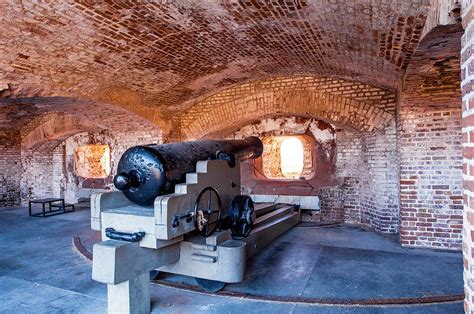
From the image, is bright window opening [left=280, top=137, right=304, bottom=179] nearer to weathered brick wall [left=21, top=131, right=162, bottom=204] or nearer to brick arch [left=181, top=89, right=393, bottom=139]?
brick arch [left=181, top=89, right=393, bottom=139]

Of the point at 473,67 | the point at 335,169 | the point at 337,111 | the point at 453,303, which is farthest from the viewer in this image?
the point at 335,169

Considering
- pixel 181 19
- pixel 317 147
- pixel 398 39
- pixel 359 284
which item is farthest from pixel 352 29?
pixel 317 147

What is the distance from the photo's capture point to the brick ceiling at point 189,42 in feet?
10.8

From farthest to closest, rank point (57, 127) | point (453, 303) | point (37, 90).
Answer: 1. point (57, 127)
2. point (37, 90)
3. point (453, 303)

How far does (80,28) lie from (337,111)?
425cm

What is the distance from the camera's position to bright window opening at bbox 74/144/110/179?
10211 millimetres

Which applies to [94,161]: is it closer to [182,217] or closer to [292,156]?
[292,156]

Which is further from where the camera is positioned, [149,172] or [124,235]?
[149,172]

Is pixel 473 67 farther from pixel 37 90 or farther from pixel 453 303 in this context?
pixel 37 90

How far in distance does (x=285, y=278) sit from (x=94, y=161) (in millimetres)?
8155

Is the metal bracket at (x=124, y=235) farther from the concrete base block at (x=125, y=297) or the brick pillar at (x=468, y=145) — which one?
the brick pillar at (x=468, y=145)

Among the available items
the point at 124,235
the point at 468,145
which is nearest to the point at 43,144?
the point at 124,235

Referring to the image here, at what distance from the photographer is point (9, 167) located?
9.61 m

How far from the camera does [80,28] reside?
3.68 m
